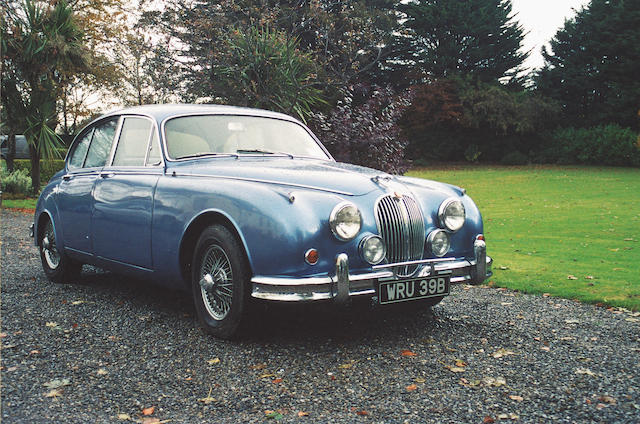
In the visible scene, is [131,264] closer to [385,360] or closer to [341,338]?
[341,338]

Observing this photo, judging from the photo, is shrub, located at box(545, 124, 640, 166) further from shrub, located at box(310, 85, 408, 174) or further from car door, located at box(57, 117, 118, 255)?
car door, located at box(57, 117, 118, 255)

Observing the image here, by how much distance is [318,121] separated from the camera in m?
11.4

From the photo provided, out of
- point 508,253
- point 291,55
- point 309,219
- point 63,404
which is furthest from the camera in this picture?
point 291,55

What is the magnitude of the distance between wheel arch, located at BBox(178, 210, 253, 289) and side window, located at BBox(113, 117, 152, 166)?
106 centimetres

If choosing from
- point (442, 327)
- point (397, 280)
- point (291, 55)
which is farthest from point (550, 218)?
point (397, 280)

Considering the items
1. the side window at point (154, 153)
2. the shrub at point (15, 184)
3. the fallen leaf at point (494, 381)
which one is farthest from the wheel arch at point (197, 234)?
the shrub at point (15, 184)

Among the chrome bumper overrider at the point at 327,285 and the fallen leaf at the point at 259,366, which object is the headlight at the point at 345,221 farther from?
the fallen leaf at the point at 259,366

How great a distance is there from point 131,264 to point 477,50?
128 feet

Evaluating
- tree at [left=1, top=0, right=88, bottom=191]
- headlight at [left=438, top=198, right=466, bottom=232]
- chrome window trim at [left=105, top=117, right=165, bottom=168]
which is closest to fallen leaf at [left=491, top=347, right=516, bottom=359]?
headlight at [left=438, top=198, right=466, bottom=232]

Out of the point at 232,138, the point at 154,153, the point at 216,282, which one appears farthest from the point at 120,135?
the point at 216,282

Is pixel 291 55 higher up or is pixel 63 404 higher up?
pixel 291 55

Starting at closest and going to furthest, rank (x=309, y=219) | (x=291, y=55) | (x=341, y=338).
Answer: (x=309, y=219)
(x=341, y=338)
(x=291, y=55)

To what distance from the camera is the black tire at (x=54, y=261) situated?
620 centimetres

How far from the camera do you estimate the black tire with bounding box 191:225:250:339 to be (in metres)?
3.96
